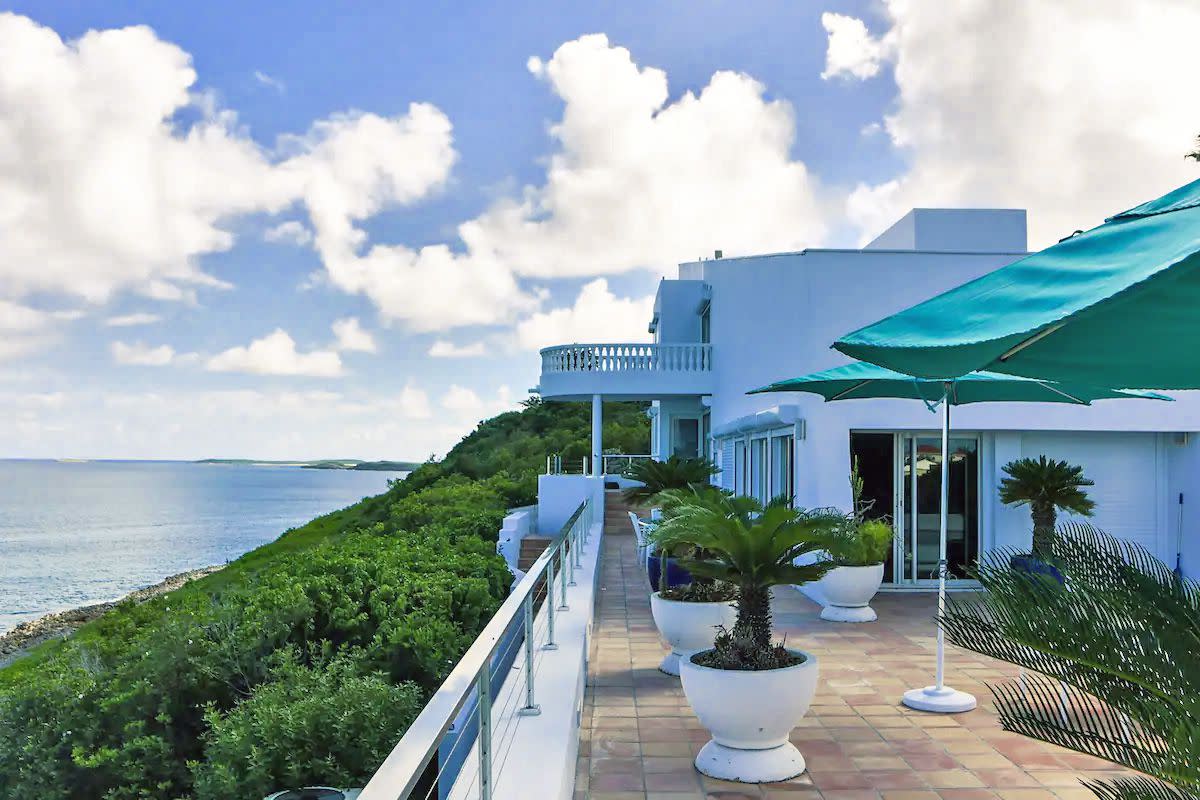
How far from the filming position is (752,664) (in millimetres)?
5570

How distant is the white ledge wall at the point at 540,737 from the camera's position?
13.3 feet

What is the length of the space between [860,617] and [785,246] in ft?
75.7

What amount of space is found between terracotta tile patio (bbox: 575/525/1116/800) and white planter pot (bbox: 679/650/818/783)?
92 mm

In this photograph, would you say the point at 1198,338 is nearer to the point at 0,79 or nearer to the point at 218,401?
the point at 0,79

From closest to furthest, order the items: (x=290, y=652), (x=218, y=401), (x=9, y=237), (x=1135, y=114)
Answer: (x=290, y=652), (x=1135, y=114), (x=9, y=237), (x=218, y=401)

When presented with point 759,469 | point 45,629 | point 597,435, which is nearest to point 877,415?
point 759,469

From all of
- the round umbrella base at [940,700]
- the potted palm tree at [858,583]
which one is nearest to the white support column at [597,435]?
the potted palm tree at [858,583]

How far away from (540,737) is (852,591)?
6250mm

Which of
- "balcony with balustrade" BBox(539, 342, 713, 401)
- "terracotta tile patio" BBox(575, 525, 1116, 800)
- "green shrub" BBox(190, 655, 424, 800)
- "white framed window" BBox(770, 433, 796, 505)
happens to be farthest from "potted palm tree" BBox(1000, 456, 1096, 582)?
"balcony with balustrade" BBox(539, 342, 713, 401)

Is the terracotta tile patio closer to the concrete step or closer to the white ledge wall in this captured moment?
the white ledge wall

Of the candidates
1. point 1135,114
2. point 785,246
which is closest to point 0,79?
point 785,246

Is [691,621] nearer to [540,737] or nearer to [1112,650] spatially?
[540,737]

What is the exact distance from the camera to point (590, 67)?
19.9 metres

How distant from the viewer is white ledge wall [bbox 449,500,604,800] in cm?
405
